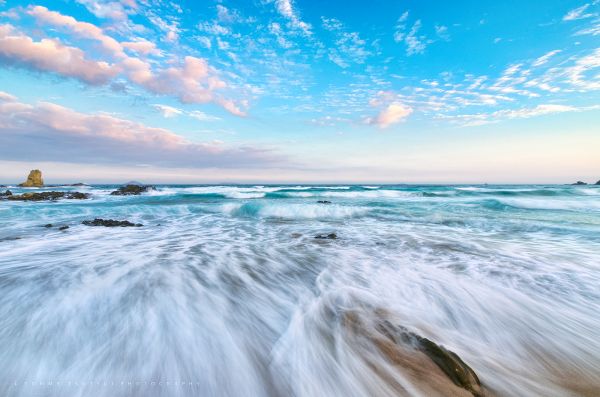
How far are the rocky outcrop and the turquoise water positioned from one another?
116mm

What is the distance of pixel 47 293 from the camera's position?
3949mm

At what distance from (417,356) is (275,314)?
1687 millimetres

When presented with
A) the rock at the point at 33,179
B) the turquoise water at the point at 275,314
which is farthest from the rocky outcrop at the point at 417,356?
the rock at the point at 33,179

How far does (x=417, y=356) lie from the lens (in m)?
2.49

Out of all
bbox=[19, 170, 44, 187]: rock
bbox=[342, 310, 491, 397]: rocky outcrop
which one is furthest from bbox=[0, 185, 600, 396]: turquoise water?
bbox=[19, 170, 44, 187]: rock

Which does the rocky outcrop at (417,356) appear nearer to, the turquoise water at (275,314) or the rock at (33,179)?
the turquoise water at (275,314)

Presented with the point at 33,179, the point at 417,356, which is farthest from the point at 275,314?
the point at 33,179

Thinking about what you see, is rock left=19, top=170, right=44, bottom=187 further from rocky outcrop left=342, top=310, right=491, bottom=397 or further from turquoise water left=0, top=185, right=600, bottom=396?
rocky outcrop left=342, top=310, right=491, bottom=397

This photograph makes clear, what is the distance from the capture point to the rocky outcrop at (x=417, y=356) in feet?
7.08

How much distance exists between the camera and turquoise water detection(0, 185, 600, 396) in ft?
7.69

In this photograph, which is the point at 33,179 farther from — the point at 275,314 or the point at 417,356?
the point at 417,356

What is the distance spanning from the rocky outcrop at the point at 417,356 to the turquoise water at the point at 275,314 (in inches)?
4.6

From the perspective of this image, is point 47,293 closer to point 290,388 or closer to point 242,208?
point 290,388

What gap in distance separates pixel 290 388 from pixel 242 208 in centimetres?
1556
